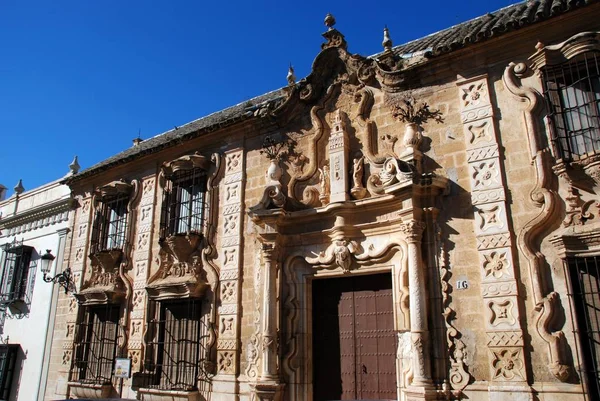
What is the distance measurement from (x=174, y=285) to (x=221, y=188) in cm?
210

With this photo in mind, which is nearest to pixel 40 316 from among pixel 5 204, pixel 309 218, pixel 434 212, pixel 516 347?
pixel 5 204

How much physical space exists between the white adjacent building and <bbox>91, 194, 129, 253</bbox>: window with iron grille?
50.9 inches

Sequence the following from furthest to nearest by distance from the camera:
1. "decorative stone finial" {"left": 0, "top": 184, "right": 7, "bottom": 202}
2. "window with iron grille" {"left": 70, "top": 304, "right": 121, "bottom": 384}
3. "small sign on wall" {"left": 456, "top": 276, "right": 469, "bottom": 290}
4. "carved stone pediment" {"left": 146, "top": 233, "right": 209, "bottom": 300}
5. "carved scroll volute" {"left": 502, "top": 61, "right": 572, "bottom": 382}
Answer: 1. "decorative stone finial" {"left": 0, "top": 184, "right": 7, "bottom": 202}
2. "window with iron grille" {"left": 70, "top": 304, "right": 121, "bottom": 384}
3. "carved stone pediment" {"left": 146, "top": 233, "right": 209, "bottom": 300}
4. "small sign on wall" {"left": 456, "top": 276, "right": 469, "bottom": 290}
5. "carved scroll volute" {"left": 502, "top": 61, "right": 572, "bottom": 382}

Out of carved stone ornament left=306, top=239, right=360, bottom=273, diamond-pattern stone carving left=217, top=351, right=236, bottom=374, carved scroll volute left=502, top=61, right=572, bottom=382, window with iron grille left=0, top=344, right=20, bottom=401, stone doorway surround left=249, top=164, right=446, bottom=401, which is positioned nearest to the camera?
carved scroll volute left=502, top=61, right=572, bottom=382

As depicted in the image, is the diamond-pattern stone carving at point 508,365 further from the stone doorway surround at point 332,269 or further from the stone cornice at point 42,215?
the stone cornice at point 42,215

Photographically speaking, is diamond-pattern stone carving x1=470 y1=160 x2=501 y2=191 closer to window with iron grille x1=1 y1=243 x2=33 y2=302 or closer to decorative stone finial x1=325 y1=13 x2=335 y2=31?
decorative stone finial x1=325 y1=13 x2=335 y2=31

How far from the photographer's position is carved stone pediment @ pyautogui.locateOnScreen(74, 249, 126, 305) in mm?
11078

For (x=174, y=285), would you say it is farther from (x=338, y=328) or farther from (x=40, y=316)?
(x=40, y=316)

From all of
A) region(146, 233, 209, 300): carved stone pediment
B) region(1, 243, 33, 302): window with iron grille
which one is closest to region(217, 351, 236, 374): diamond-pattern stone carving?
region(146, 233, 209, 300): carved stone pediment

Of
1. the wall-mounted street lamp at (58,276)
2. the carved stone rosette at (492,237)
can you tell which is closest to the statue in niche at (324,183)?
the carved stone rosette at (492,237)

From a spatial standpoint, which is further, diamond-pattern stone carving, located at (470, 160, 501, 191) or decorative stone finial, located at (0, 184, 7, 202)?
decorative stone finial, located at (0, 184, 7, 202)

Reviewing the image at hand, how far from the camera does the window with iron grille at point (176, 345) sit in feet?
30.8

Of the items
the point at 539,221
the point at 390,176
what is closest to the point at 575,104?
the point at 539,221

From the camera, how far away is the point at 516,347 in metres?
6.30
